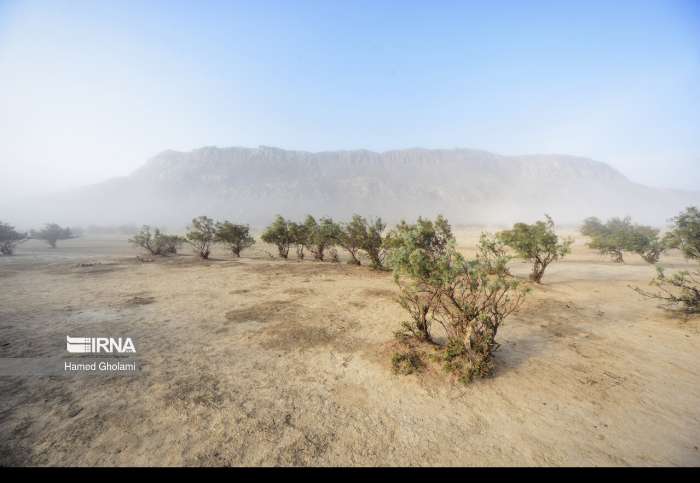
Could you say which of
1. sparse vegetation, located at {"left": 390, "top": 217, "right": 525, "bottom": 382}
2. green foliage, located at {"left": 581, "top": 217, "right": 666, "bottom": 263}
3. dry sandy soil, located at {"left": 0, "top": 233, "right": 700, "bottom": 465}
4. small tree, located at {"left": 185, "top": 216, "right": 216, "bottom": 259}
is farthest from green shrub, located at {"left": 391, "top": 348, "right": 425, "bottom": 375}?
green foliage, located at {"left": 581, "top": 217, "right": 666, "bottom": 263}

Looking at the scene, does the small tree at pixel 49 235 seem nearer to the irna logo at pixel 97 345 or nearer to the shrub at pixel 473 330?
the irna logo at pixel 97 345

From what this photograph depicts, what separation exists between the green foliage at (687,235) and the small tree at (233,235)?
2996 cm

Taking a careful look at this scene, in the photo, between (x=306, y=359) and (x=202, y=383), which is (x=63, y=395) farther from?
(x=306, y=359)

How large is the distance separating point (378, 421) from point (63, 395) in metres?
6.56

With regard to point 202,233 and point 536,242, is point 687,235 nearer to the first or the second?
point 536,242

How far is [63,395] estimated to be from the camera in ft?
18.7

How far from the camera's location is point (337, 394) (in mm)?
5977

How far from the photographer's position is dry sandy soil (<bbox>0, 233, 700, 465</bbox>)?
174 inches

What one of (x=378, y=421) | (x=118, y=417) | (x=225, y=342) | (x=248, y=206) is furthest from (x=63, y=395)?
(x=248, y=206)

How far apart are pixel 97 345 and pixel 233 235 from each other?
2055cm

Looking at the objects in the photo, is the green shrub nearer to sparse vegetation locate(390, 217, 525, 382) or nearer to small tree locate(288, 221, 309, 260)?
sparse vegetation locate(390, 217, 525, 382)

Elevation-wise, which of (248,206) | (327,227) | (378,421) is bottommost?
(378,421)

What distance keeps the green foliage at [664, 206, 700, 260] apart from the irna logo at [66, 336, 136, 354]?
2249 centimetres

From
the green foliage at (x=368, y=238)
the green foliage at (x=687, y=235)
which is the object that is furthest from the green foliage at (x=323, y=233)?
the green foliage at (x=687, y=235)
